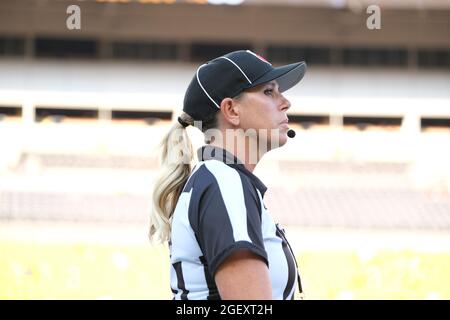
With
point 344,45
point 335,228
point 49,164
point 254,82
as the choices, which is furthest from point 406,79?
point 254,82

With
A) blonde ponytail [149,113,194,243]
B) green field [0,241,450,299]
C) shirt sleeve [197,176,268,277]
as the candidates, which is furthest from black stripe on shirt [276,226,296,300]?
green field [0,241,450,299]

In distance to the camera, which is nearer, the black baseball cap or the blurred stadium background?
the black baseball cap

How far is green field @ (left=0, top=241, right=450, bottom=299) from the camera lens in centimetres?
896

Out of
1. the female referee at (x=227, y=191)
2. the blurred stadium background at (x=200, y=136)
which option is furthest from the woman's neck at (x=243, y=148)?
the blurred stadium background at (x=200, y=136)

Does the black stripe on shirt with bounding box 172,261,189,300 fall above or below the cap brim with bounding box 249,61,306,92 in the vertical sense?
below

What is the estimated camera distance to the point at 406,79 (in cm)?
1482

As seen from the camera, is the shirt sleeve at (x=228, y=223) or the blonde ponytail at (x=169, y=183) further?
the blonde ponytail at (x=169, y=183)

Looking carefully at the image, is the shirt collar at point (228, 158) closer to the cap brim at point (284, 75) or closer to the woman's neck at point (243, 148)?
the woman's neck at point (243, 148)

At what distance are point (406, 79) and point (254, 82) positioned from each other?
14.3 meters

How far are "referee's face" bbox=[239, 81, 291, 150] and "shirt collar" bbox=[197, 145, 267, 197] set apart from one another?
58mm

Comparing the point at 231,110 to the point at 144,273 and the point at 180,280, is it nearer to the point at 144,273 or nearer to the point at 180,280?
the point at 180,280

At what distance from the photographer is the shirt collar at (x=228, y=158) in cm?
106

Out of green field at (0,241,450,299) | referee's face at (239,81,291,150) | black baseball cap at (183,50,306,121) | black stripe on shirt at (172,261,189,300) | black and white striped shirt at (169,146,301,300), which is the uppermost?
black baseball cap at (183,50,306,121)

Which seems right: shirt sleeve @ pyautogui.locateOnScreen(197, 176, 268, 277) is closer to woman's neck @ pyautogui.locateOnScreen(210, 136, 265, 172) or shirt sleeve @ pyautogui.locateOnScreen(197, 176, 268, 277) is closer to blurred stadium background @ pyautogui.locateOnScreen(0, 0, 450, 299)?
woman's neck @ pyautogui.locateOnScreen(210, 136, 265, 172)
